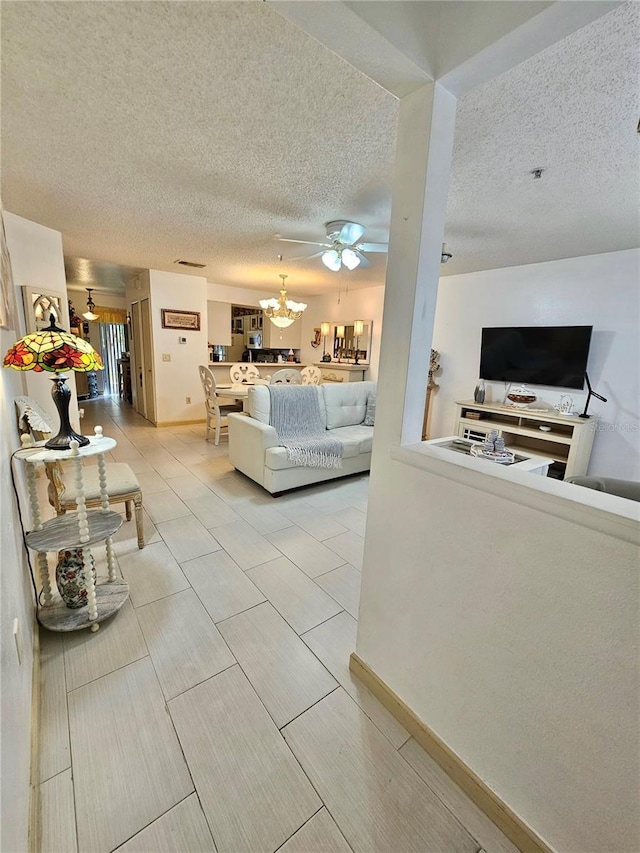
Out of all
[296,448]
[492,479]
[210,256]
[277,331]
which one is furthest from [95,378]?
[492,479]

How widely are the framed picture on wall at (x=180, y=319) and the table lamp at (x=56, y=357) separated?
4199 mm

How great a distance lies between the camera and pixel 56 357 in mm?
1361

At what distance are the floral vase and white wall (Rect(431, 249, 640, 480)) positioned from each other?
459cm

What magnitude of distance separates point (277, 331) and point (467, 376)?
4.31m

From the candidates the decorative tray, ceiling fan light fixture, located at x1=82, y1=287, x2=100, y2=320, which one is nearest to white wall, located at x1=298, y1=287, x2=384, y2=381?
the decorative tray

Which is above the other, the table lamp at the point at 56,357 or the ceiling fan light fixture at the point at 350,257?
the ceiling fan light fixture at the point at 350,257

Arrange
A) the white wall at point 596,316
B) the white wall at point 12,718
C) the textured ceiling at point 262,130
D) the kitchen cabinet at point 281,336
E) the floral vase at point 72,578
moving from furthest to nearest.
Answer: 1. the kitchen cabinet at point 281,336
2. the white wall at point 596,316
3. the floral vase at point 72,578
4. the textured ceiling at point 262,130
5. the white wall at point 12,718

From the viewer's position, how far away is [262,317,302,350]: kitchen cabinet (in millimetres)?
7496

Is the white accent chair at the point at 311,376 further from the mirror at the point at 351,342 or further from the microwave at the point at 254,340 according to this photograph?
Answer: the microwave at the point at 254,340

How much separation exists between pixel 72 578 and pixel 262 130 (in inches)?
95.5

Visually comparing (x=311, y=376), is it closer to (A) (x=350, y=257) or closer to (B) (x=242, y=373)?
(B) (x=242, y=373)

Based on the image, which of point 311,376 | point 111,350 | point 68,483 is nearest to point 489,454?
point 68,483

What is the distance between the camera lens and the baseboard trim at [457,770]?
958mm

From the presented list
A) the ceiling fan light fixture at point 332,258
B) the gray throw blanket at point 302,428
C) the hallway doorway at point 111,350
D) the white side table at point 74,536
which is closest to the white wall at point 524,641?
the white side table at point 74,536
